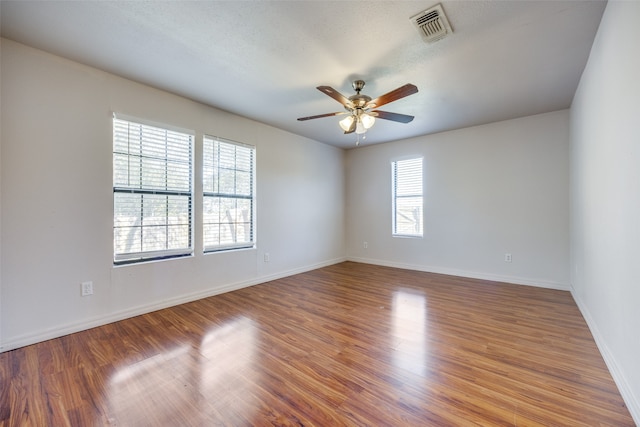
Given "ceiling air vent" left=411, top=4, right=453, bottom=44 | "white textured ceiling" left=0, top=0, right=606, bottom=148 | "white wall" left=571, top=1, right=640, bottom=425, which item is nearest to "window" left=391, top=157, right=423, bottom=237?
"white textured ceiling" left=0, top=0, right=606, bottom=148

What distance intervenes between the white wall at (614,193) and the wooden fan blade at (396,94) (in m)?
1.22

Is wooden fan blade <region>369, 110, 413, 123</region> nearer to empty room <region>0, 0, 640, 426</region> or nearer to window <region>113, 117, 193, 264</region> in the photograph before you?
empty room <region>0, 0, 640, 426</region>

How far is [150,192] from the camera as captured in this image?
3.07 metres

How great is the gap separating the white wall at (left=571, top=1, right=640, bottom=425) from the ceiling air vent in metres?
0.96

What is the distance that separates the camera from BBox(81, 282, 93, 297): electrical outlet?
260 cm

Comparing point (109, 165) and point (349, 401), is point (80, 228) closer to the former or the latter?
point (109, 165)

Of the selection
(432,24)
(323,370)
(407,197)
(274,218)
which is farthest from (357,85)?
(407,197)

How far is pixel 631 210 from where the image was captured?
4.95 feet

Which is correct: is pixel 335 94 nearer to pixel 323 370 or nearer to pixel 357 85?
pixel 357 85

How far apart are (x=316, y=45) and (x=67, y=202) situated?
2.67 metres

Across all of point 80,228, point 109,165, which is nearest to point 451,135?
point 109,165

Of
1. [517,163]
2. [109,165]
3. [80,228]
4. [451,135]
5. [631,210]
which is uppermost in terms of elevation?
[451,135]

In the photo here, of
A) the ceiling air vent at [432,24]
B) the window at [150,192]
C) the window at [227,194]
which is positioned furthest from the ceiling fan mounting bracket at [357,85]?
the window at [150,192]

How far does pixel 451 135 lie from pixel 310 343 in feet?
13.5
